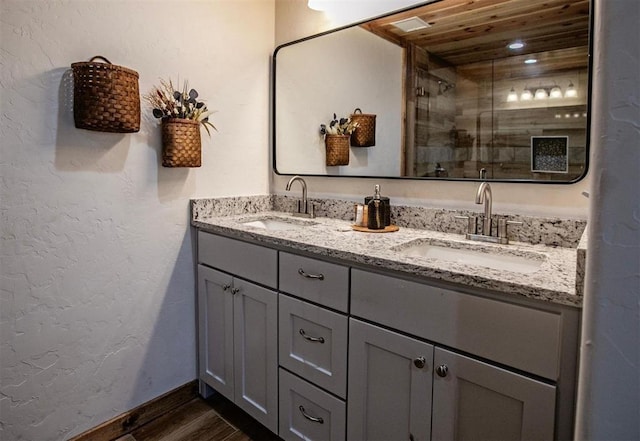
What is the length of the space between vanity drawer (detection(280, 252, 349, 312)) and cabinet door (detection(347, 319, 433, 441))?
104 mm

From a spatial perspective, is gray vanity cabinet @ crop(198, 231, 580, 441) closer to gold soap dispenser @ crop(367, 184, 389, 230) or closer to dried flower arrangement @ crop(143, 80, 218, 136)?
gold soap dispenser @ crop(367, 184, 389, 230)

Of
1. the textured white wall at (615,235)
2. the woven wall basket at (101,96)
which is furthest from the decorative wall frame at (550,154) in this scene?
the woven wall basket at (101,96)

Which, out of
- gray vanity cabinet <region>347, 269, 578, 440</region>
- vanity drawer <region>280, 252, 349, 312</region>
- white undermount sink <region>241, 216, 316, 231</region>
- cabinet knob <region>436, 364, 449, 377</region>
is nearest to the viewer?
gray vanity cabinet <region>347, 269, 578, 440</region>

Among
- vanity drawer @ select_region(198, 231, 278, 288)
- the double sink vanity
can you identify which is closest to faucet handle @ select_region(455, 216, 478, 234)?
the double sink vanity

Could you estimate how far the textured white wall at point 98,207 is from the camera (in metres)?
1.42

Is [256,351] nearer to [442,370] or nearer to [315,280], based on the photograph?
[315,280]

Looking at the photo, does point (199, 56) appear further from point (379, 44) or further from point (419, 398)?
point (419, 398)

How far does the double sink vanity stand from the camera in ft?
3.15

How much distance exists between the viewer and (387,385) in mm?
1222

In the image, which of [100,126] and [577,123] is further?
[100,126]

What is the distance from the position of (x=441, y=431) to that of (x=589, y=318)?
69 centimetres

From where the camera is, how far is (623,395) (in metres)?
0.55

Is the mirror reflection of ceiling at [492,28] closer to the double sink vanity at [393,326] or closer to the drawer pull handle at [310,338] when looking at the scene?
the double sink vanity at [393,326]

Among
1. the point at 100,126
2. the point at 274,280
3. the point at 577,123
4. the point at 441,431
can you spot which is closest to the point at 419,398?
the point at 441,431
